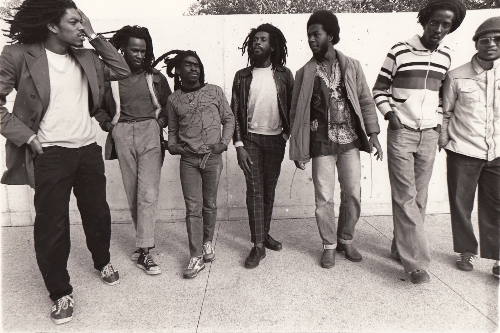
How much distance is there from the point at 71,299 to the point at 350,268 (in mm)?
2401

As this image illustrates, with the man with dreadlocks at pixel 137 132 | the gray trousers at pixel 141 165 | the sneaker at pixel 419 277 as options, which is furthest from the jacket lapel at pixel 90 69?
the sneaker at pixel 419 277

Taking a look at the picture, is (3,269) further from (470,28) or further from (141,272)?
(470,28)

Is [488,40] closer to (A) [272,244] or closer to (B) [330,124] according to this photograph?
(B) [330,124]

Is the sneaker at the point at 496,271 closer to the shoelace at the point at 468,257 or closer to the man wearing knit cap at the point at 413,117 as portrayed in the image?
the shoelace at the point at 468,257

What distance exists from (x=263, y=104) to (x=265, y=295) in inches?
70.0

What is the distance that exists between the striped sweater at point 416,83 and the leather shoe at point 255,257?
69.4 inches

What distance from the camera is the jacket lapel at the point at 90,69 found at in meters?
2.80

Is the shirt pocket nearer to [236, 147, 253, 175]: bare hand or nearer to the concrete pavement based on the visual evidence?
the concrete pavement

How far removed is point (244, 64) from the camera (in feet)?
15.0

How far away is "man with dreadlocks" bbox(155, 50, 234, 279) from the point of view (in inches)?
130

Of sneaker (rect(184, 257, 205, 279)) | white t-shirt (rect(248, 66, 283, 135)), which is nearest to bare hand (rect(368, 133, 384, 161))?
white t-shirt (rect(248, 66, 283, 135))

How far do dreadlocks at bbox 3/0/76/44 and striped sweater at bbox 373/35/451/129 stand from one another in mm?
2703

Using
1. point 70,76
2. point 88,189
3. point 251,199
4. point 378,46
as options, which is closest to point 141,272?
point 88,189

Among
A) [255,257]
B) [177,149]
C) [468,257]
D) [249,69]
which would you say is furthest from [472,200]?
[177,149]
